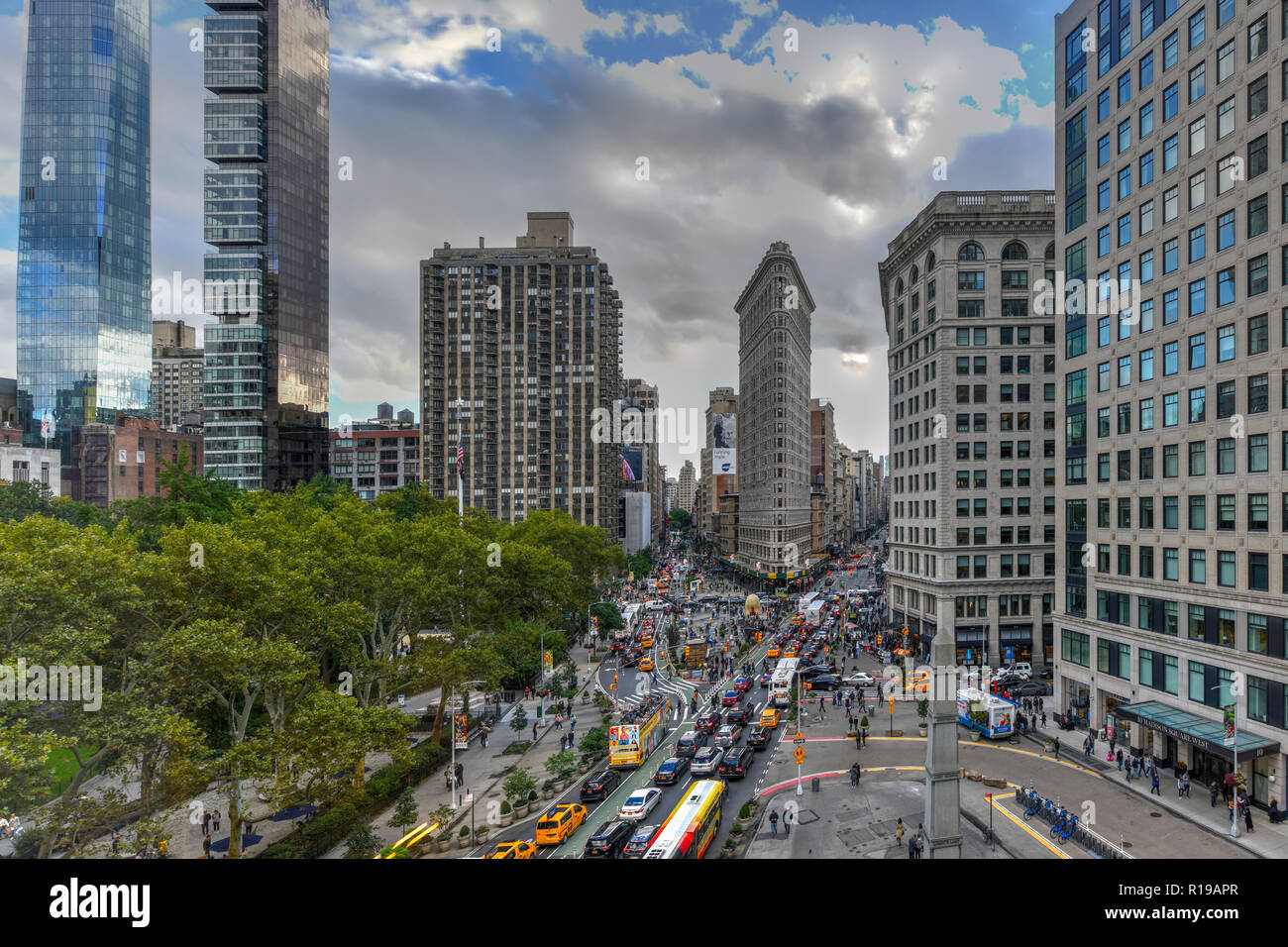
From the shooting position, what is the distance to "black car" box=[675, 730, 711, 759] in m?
38.9

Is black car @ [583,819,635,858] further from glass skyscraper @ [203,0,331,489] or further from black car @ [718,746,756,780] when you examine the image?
glass skyscraper @ [203,0,331,489]

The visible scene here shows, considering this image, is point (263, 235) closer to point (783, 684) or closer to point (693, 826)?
point (783, 684)

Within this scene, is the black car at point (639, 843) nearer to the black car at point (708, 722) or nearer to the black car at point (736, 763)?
the black car at point (736, 763)

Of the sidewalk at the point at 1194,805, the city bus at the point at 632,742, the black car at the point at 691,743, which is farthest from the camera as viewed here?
the black car at the point at 691,743

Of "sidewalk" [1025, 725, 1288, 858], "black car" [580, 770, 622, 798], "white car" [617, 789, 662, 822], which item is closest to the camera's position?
"sidewalk" [1025, 725, 1288, 858]

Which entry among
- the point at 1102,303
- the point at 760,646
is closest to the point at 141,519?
the point at 760,646

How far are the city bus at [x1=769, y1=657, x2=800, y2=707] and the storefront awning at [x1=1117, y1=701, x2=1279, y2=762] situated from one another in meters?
20.2

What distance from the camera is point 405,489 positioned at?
88.1m

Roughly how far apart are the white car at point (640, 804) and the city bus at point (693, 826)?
2232 millimetres

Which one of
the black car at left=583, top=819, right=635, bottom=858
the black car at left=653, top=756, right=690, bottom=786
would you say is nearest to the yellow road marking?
the black car at left=653, top=756, right=690, bottom=786

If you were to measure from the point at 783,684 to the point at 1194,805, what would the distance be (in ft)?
79.9

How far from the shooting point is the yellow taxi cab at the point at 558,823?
93.1 feet

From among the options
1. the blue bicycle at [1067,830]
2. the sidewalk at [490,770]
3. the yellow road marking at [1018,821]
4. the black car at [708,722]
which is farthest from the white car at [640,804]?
the blue bicycle at [1067,830]

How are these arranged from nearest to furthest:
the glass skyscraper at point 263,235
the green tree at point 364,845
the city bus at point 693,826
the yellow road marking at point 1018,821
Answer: the city bus at point 693,826 < the green tree at point 364,845 < the yellow road marking at point 1018,821 < the glass skyscraper at point 263,235
